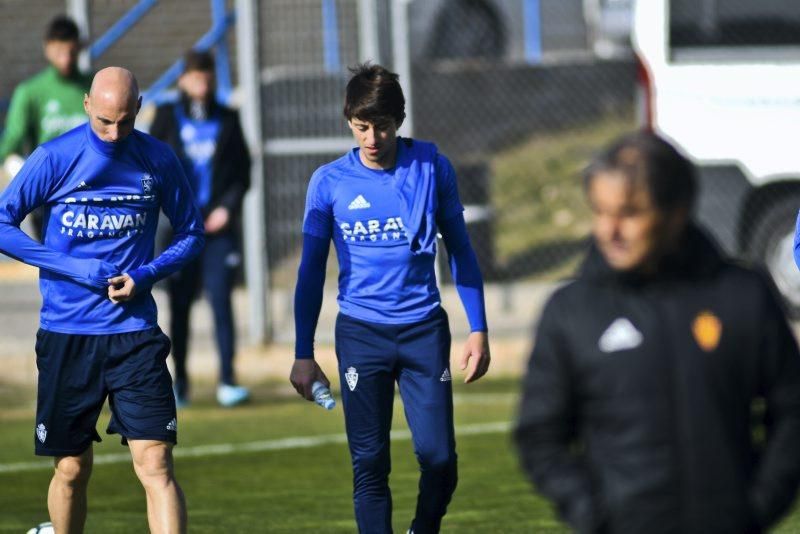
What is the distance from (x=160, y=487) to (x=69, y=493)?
1.60ft

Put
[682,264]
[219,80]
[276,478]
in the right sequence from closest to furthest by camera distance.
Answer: [682,264] < [276,478] < [219,80]

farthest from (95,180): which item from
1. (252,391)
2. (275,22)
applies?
(275,22)

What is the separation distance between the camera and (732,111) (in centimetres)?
1273

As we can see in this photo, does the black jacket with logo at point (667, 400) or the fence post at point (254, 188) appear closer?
the black jacket with logo at point (667, 400)

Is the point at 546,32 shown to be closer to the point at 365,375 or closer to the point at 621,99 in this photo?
the point at 621,99

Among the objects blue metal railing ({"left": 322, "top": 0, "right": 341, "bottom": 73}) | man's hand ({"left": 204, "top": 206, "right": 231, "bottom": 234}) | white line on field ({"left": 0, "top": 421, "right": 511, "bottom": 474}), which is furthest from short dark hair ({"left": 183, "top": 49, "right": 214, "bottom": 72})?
blue metal railing ({"left": 322, "top": 0, "right": 341, "bottom": 73})

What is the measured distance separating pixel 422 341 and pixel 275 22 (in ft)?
24.5

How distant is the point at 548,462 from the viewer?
145 inches

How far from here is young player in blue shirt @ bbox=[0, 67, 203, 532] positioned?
244 inches

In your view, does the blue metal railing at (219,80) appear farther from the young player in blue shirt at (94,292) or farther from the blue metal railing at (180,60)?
the young player in blue shirt at (94,292)

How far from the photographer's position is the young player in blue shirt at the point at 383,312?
626 cm

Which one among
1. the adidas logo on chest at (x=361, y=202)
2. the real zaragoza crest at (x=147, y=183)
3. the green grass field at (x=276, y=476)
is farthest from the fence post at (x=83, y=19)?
the adidas logo on chest at (x=361, y=202)

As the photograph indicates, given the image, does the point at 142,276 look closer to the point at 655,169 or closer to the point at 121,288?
the point at 121,288

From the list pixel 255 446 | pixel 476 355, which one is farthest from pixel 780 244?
pixel 476 355
